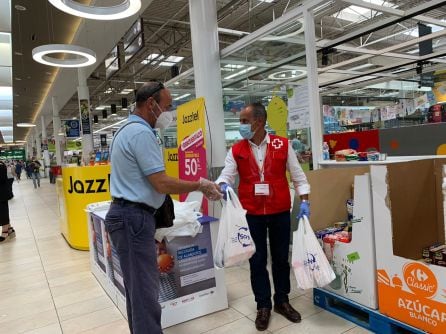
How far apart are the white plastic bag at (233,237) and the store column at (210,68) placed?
6.32 ft

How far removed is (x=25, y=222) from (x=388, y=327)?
7.70 metres

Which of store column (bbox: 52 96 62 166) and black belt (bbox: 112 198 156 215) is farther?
store column (bbox: 52 96 62 166)

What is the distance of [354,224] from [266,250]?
627 millimetres

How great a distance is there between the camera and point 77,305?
3115 mm

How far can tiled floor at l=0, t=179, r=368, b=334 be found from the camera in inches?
98.1

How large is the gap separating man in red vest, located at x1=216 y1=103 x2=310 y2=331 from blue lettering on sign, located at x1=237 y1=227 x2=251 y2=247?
0.62ft

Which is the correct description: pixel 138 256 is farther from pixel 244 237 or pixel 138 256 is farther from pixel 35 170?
pixel 35 170

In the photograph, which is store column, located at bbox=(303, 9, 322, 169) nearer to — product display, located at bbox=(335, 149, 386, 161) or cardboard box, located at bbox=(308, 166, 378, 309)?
product display, located at bbox=(335, 149, 386, 161)

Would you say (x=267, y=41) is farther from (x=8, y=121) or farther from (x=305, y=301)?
(x=8, y=121)

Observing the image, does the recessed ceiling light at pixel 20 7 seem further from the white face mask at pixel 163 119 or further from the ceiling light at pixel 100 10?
the white face mask at pixel 163 119

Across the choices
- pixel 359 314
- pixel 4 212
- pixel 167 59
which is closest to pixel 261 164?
pixel 359 314

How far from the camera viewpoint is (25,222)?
25.2ft

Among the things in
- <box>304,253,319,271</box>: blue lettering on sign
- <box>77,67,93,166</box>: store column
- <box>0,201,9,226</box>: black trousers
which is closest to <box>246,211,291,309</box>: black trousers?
<box>304,253,319,271</box>: blue lettering on sign

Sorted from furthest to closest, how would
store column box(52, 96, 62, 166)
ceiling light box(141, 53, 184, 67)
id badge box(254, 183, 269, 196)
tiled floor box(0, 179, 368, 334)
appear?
store column box(52, 96, 62, 166) → ceiling light box(141, 53, 184, 67) → tiled floor box(0, 179, 368, 334) → id badge box(254, 183, 269, 196)
